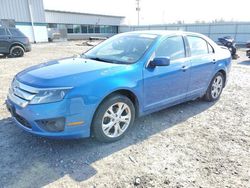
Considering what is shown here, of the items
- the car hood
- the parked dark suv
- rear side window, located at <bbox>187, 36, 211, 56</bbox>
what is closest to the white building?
the parked dark suv

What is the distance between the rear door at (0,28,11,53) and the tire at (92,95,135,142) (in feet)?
35.2

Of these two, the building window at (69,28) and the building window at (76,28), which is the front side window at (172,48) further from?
the building window at (76,28)

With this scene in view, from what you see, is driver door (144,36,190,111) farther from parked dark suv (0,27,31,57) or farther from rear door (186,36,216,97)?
parked dark suv (0,27,31,57)

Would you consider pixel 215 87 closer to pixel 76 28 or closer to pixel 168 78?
pixel 168 78

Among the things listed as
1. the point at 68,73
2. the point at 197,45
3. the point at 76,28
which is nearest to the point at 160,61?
the point at 68,73

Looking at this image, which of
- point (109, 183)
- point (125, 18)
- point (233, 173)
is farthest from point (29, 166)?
point (125, 18)

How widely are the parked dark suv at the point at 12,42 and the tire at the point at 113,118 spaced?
1073 centimetres

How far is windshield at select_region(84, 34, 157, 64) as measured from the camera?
12.1ft

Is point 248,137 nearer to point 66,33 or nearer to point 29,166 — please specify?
point 29,166

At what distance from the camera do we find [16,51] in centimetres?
1234

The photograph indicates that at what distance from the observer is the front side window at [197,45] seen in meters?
4.50

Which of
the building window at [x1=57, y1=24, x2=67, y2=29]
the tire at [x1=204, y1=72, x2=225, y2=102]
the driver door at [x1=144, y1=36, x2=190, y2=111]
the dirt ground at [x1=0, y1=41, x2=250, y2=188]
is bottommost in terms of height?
the dirt ground at [x1=0, y1=41, x2=250, y2=188]

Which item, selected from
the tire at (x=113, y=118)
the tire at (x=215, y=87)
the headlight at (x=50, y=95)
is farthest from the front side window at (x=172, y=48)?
the headlight at (x=50, y=95)

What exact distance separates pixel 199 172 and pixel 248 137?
1467 mm
